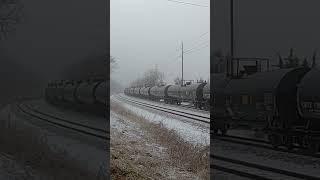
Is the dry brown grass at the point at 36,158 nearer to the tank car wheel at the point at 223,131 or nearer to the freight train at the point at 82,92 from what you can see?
the freight train at the point at 82,92

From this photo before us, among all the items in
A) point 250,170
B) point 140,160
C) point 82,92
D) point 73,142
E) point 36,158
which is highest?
point 82,92

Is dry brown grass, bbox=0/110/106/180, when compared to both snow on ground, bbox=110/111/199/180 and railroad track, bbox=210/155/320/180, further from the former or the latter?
railroad track, bbox=210/155/320/180

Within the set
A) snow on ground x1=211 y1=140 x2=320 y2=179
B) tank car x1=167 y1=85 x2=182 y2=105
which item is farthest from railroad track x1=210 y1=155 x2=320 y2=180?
tank car x1=167 y1=85 x2=182 y2=105

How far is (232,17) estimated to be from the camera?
6242 mm

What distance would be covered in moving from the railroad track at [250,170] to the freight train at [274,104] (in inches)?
17.3

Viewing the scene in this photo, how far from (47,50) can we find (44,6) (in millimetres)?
798

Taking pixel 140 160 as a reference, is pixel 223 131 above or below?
above

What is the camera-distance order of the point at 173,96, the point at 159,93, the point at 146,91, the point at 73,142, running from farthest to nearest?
the point at 146,91, the point at 159,93, the point at 173,96, the point at 73,142

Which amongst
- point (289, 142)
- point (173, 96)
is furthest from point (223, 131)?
point (173, 96)

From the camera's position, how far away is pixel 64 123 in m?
6.71

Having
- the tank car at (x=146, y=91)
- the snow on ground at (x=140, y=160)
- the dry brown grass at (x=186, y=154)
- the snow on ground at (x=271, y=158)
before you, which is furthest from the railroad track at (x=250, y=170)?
the tank car at (x=146, y=91)

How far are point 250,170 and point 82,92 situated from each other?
3377 mm

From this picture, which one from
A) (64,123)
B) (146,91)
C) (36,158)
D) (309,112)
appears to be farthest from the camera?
(146,91)

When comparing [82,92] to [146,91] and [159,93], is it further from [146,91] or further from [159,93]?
[146,91]
